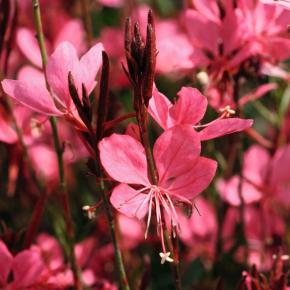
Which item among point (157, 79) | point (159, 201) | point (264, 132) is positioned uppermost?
point (159, 201)

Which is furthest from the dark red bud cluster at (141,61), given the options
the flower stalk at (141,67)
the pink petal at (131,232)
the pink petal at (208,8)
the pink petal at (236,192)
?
the pink petal at (131,232)

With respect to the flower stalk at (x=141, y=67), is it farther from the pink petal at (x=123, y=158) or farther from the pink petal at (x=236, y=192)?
the pink petal at (x=236, y=192)

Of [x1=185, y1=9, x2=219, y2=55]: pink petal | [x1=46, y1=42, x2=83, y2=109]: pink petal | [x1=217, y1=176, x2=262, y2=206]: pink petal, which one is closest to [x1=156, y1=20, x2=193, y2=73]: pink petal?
[x1=185, y1=9, x2=219, y2=55]: pink petal

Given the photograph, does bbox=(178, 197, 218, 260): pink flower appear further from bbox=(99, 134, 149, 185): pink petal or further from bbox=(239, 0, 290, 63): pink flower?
bbox=(99, 134, 149, 185): pink petal

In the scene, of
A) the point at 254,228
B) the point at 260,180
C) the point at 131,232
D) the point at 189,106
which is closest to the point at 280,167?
the point at 260,180

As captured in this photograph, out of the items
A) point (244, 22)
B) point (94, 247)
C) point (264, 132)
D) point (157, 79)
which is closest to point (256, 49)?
point (244, 22)

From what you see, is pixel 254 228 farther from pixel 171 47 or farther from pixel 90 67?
pixel 90 67

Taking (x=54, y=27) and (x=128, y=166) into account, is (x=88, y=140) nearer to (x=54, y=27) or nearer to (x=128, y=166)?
(x=128, y=166)
